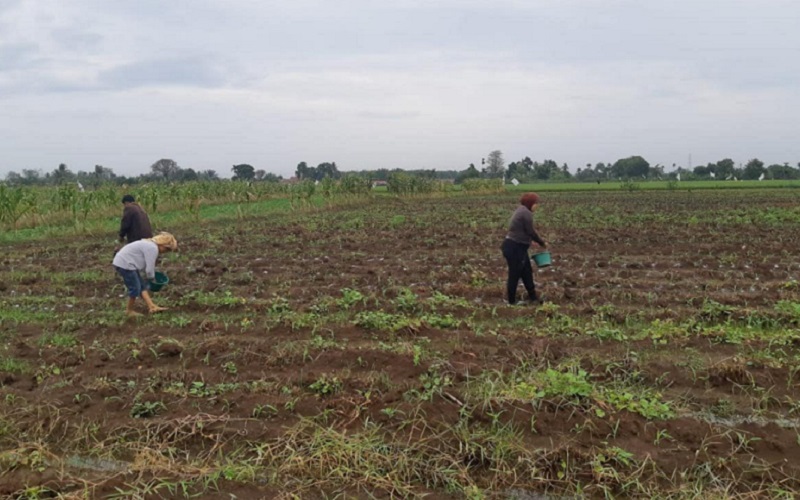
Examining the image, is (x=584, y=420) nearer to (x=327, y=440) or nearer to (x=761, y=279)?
(x=327, y=440)

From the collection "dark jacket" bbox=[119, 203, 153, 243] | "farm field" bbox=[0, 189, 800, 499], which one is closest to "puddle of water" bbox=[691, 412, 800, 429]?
"farm field" bbox=[0, 189, 800, 499]

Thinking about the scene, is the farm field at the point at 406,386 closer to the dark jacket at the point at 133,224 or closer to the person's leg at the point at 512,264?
the person's leg at the point at 512,264

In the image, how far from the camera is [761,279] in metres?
9.34

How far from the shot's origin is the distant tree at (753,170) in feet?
269

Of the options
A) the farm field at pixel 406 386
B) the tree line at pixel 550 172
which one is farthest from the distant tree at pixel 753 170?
the farm field at pixel 406 386

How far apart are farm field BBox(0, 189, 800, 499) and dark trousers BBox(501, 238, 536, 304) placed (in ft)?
1.27

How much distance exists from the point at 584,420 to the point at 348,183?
3029 cm

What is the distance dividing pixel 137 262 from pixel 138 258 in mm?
54

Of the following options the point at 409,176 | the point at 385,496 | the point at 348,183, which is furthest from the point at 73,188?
the point at 409,176

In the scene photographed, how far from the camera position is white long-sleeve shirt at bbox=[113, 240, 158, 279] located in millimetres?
7430

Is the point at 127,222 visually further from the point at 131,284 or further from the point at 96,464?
the point at 96,464

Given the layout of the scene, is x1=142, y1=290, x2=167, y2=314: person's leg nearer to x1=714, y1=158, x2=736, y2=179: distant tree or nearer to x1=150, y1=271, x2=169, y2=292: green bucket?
x1=150, y1=271, x2=169, y2=292: green bucket

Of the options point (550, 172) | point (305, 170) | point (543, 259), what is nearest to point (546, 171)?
point (550, 172)

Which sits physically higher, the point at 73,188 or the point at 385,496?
the point at 73,188
